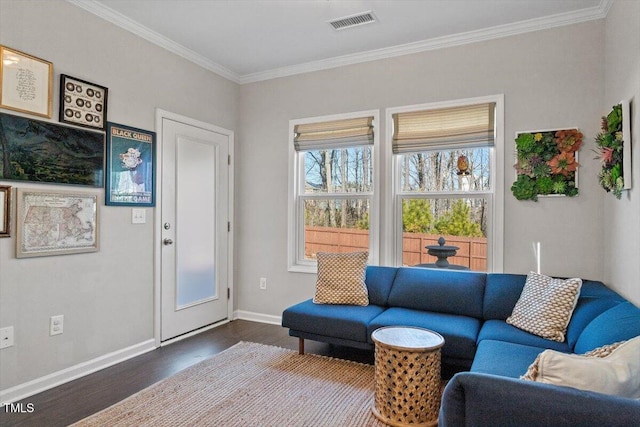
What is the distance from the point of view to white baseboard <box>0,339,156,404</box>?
241 centimetres

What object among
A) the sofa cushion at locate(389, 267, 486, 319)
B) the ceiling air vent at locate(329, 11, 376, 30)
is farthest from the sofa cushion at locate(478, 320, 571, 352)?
the ceiling air vent at locate(329, 11, 376, 30)

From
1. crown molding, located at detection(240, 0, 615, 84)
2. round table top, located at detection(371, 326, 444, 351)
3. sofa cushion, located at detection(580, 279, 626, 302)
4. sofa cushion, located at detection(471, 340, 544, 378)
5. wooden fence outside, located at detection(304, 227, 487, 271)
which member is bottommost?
sofa cushion, located at detection(471, 340, 544, 378)

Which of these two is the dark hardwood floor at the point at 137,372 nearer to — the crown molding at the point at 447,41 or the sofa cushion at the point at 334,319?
the sofa cushion at the point at 334,319

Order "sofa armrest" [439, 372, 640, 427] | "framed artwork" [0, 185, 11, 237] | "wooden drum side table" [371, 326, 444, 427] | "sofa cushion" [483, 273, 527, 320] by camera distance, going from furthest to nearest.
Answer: "sofa cushion" [483, 273, 527, 320]
"framed artwork" [0, 185, 11, 237]
"wooden drum side table" [371, 326, 444, 427]
"sofa armrest" [439, 372, 640, 427]

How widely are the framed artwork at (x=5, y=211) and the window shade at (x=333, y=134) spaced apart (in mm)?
2491

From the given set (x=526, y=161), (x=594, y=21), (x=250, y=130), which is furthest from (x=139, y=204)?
(x=594, y=21)

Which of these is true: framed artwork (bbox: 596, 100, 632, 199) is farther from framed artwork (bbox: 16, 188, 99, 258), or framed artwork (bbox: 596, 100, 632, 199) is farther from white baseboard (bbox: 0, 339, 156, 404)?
white baseboard (bbox: 0, 339, 156, 404)

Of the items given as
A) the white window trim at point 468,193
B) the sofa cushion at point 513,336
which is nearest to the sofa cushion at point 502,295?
the sofa cushion at point 513,336

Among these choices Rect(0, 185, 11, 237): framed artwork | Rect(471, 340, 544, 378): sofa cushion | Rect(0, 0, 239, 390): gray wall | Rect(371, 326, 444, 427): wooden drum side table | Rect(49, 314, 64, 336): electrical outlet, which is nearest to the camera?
Rect(471, 340, 544, 378): sofa cushion

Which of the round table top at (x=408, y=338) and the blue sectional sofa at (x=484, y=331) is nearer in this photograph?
the blue sectional sofa at (x=484, y=331)

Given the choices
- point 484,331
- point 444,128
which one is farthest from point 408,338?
point 444,128

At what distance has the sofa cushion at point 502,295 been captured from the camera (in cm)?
283

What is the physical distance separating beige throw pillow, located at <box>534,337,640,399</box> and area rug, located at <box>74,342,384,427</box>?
128 cm

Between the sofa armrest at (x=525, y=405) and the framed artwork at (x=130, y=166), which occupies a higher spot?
the framed artwork at (x=130, y=166)
